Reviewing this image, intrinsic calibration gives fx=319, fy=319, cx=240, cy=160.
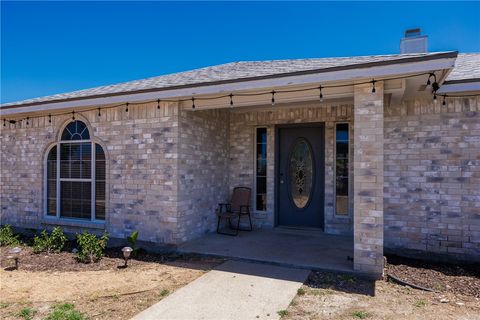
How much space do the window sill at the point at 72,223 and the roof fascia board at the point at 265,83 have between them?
2390mm

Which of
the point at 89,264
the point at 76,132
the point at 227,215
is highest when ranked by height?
the point at 76,132

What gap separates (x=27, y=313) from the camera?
11.1 ft

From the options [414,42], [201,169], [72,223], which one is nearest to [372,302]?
[201,169]

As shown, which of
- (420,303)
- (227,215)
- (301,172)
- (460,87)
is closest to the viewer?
(420,303)

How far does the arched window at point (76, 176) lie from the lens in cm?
669

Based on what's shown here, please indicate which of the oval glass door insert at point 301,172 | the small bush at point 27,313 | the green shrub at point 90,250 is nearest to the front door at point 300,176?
the oval glass door insert at point 301,172

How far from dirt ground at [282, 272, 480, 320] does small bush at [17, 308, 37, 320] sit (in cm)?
263

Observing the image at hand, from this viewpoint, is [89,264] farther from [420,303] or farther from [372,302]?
[420,303]

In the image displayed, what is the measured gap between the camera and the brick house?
4.45m

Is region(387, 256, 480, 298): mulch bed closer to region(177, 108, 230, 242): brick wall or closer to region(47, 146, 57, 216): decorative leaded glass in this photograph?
region(177, 108, 230, 242): brick wall

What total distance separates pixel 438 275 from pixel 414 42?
526 cm

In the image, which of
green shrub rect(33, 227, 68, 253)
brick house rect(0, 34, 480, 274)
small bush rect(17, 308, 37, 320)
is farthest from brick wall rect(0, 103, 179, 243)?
small bush rect(17, 308, 37, 320)

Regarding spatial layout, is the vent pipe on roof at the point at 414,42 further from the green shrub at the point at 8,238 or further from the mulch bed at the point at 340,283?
the green shrub at the point at 8,238

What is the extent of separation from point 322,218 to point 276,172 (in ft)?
4.61
